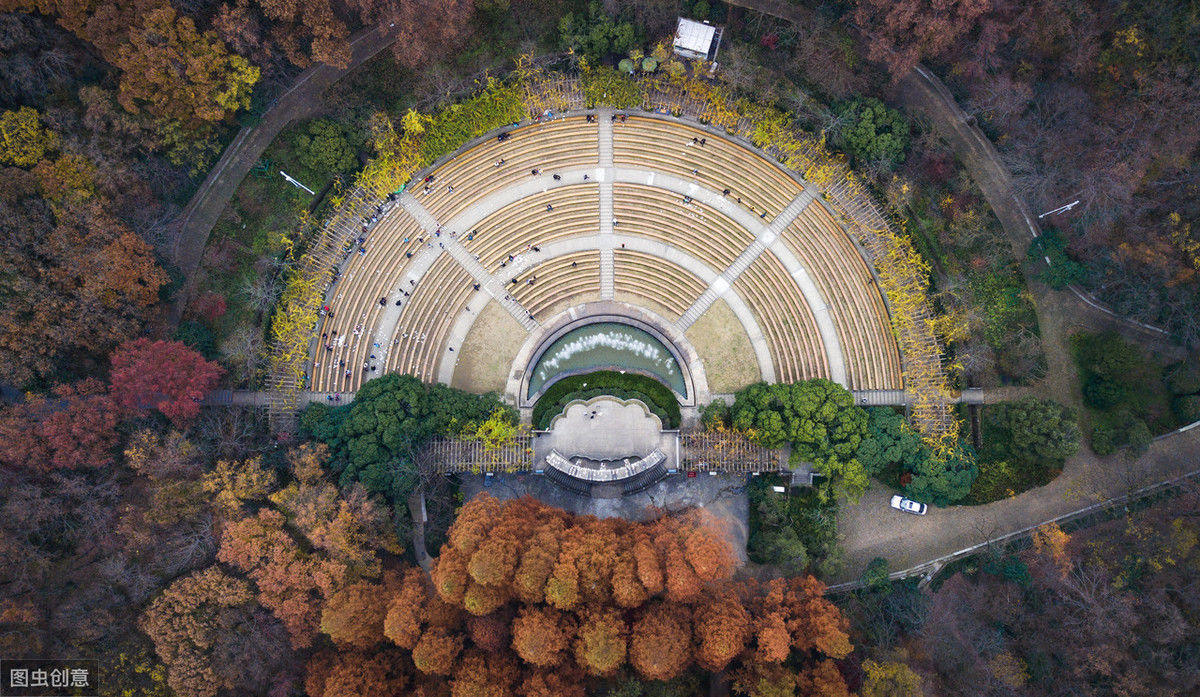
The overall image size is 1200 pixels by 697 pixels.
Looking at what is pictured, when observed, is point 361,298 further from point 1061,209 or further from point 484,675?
point 1061,209

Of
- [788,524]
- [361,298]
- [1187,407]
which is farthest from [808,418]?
[361,298]

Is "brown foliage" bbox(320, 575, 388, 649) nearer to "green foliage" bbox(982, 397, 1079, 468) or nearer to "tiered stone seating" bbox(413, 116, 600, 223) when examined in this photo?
"tiered stone seating" bbox(413, 116, 600, 223)

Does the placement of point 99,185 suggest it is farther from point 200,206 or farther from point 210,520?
point 210,520

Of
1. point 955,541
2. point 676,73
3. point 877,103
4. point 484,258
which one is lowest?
point 955,541

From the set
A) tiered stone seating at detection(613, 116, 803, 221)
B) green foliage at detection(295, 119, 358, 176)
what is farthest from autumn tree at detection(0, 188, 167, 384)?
tiered stone seating at detection(613, 116, 803, 221)

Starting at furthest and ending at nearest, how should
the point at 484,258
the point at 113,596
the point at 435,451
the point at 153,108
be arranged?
the point at 484,258, the point at 435,451, the point at 153,108, the point at 113,596

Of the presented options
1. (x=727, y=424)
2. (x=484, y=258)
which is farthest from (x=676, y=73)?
(x=727, y=424)
